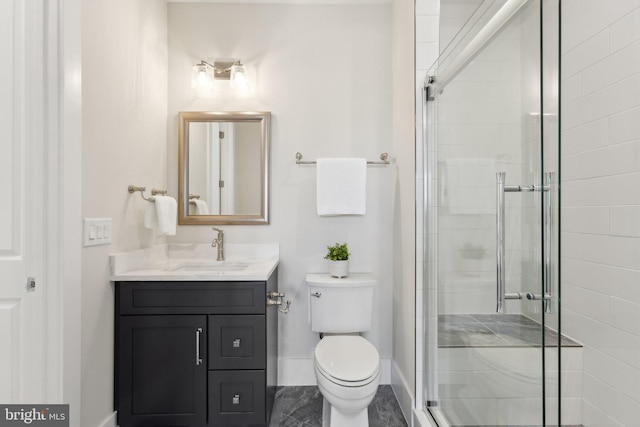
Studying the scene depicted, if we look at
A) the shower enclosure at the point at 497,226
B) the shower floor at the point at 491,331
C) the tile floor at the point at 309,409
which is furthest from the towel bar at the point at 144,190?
the shower floor at the point at 491,331

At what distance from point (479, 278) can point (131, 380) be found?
1588 millimetres

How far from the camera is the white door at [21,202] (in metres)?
1.36

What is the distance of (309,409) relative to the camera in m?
2.04

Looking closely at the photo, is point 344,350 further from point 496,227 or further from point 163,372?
point 496,227

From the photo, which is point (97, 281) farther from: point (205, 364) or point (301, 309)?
point (301, 309)

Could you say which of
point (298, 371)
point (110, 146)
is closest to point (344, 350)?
point (298, 371)

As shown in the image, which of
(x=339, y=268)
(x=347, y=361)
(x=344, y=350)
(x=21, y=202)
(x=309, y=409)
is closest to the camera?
(x=21, y=202)

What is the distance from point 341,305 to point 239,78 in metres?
1.51

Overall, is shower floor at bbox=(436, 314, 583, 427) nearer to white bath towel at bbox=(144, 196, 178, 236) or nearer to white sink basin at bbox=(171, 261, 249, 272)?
white sink basin at bbox=(171, 261, 249, 272)

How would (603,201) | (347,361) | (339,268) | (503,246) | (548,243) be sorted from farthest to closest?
(339,268) → (347,361) → (603,201) → (503,246) → (548,243)

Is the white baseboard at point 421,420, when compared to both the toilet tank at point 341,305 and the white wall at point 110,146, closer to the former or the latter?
the toilet tank at point 341,305

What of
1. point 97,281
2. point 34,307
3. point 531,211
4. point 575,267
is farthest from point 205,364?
point 575,267

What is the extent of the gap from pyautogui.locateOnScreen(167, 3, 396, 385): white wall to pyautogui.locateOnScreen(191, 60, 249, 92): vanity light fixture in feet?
0.20

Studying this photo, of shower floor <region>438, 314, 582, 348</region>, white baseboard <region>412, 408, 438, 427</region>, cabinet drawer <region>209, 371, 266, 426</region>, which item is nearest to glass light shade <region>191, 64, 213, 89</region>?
cabinet drawer <region>209, 371, 266, 426</region>
